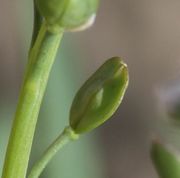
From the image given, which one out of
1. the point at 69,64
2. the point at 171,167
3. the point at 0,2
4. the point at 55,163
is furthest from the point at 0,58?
the point at 171,167

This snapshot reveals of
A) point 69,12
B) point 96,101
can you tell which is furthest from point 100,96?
point 69,12

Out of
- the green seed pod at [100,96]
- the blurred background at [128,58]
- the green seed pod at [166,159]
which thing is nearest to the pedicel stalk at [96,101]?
the green seed pod at [100,96]

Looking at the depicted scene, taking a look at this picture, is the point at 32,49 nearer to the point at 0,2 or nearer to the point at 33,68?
the point at 33,68

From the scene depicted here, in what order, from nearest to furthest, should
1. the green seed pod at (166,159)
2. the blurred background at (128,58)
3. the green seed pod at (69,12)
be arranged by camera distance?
1. the green seed pod at (69,12)
2. the green seed pod at (166,159)
3. the blurred background at (128,58)

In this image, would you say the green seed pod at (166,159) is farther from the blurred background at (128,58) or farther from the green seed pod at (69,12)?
the blurred background at (128,58)

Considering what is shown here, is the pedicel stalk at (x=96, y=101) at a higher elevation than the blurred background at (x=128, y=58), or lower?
lower

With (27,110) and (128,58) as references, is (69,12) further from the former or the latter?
(128,58)
